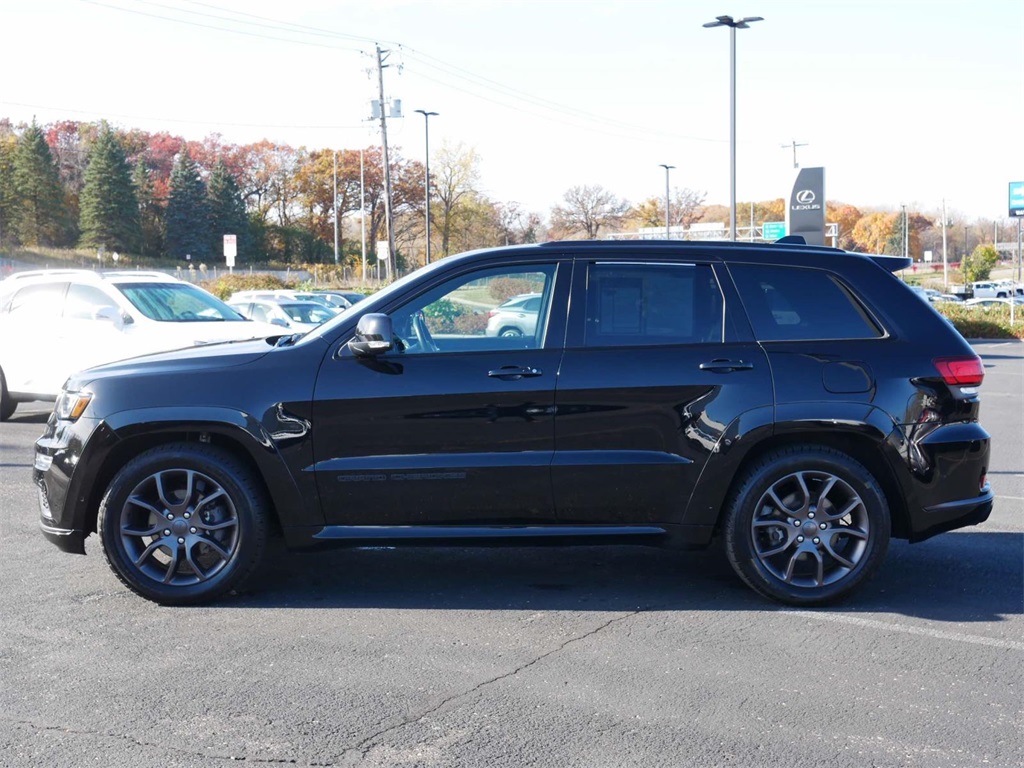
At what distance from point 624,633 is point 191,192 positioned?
8982cm

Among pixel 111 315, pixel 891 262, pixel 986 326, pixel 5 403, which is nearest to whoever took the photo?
pixel 891 262

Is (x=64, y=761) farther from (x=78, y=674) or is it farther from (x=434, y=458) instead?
(x=434, y=458)

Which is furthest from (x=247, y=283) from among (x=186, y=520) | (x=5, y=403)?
(x=186, y=520)

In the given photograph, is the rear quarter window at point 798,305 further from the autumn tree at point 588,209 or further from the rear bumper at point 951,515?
the autumn tree at point 588,209

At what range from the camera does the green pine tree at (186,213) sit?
292 feet

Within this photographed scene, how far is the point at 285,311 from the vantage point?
28188mm

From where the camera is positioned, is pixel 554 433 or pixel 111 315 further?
pixel 111 315

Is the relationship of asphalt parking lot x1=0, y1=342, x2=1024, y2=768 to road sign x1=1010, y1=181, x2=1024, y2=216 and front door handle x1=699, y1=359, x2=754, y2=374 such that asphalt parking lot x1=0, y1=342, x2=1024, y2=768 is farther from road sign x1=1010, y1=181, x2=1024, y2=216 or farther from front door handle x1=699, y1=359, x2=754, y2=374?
road sign x1=1010, y1=181, x2=1024, y2=216

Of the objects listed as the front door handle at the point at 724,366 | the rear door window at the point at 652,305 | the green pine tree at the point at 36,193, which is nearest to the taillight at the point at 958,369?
the front door handle at the point at 724,366

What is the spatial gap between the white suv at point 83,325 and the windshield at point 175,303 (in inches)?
0.5

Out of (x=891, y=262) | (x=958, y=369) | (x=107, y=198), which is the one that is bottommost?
(x=958, y=369)

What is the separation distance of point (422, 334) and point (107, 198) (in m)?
87.0

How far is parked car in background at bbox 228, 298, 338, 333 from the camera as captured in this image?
27.5 metres

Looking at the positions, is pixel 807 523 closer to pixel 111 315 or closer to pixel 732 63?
pixel 111 315
